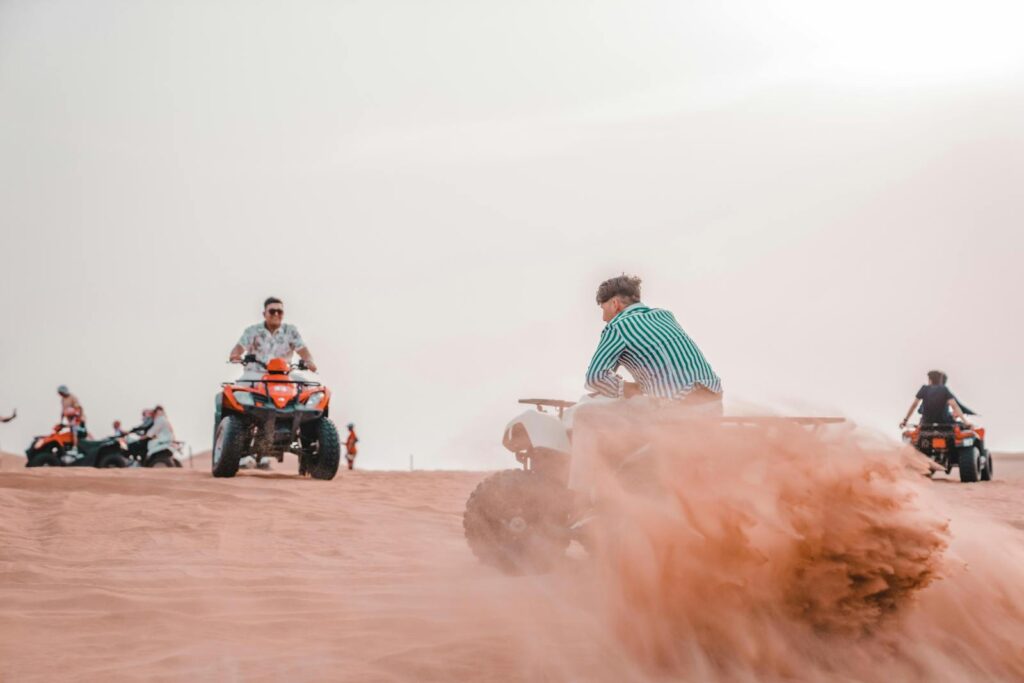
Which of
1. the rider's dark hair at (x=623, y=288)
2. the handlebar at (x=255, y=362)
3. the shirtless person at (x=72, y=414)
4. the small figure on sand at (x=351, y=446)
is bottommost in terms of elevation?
the small figure on sand at (x=351, y=446)

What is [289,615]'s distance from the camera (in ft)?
15.5

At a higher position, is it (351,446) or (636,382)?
(636,382)

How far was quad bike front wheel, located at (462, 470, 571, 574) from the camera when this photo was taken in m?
5.76

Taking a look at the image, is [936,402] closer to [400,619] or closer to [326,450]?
[326,450]

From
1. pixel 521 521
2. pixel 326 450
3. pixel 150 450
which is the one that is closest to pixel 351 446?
pixel 150 450

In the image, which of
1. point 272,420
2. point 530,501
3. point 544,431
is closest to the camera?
point 544,431

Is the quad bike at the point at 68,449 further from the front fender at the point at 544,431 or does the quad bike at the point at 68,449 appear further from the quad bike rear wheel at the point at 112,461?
the front fender at the point at 544,431

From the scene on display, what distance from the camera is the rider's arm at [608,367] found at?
4.93 meters

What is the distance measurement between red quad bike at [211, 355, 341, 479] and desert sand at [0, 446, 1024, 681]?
4.61m

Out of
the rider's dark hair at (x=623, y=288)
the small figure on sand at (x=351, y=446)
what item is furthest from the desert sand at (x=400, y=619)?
the small figure on sand at (x=351, y=446)

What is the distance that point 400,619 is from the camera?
456 cm

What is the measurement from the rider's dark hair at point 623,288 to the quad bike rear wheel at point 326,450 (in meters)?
7.65

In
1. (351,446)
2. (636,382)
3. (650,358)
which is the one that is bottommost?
(351,446)

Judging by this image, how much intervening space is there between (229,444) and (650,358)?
7983 millimetres
